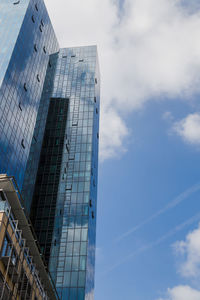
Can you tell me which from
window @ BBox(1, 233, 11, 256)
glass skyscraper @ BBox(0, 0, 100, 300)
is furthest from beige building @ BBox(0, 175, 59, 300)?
glass skyscraper @ BBox(0, 0, 100, 300)

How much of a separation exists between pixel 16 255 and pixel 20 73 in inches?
2117

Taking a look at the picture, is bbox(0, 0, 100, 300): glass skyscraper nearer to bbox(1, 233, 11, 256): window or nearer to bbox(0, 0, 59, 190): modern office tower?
bbox(0, 0, 59, 190): modern office tower

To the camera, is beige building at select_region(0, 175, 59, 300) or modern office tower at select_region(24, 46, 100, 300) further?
modern office tower at select_region(24, 46, 100, 300)

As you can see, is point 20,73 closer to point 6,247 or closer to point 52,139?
point 52,139

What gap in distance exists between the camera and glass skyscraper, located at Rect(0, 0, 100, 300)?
7419cm

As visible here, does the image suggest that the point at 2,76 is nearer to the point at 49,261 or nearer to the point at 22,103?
the point at 22,103

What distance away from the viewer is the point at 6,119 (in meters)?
71.2

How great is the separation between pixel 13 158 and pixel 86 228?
71.0 ft

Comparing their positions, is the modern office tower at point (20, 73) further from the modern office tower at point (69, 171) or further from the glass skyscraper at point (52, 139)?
the modern office tower at point (69, 171)

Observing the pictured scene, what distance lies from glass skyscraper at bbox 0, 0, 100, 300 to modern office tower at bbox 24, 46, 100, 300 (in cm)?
18

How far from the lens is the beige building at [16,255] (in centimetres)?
3228

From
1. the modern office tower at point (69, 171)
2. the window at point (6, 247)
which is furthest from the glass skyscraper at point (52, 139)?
the window at point (6, 247)

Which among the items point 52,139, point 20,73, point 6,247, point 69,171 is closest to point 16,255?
point 6,247

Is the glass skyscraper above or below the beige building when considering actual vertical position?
above
